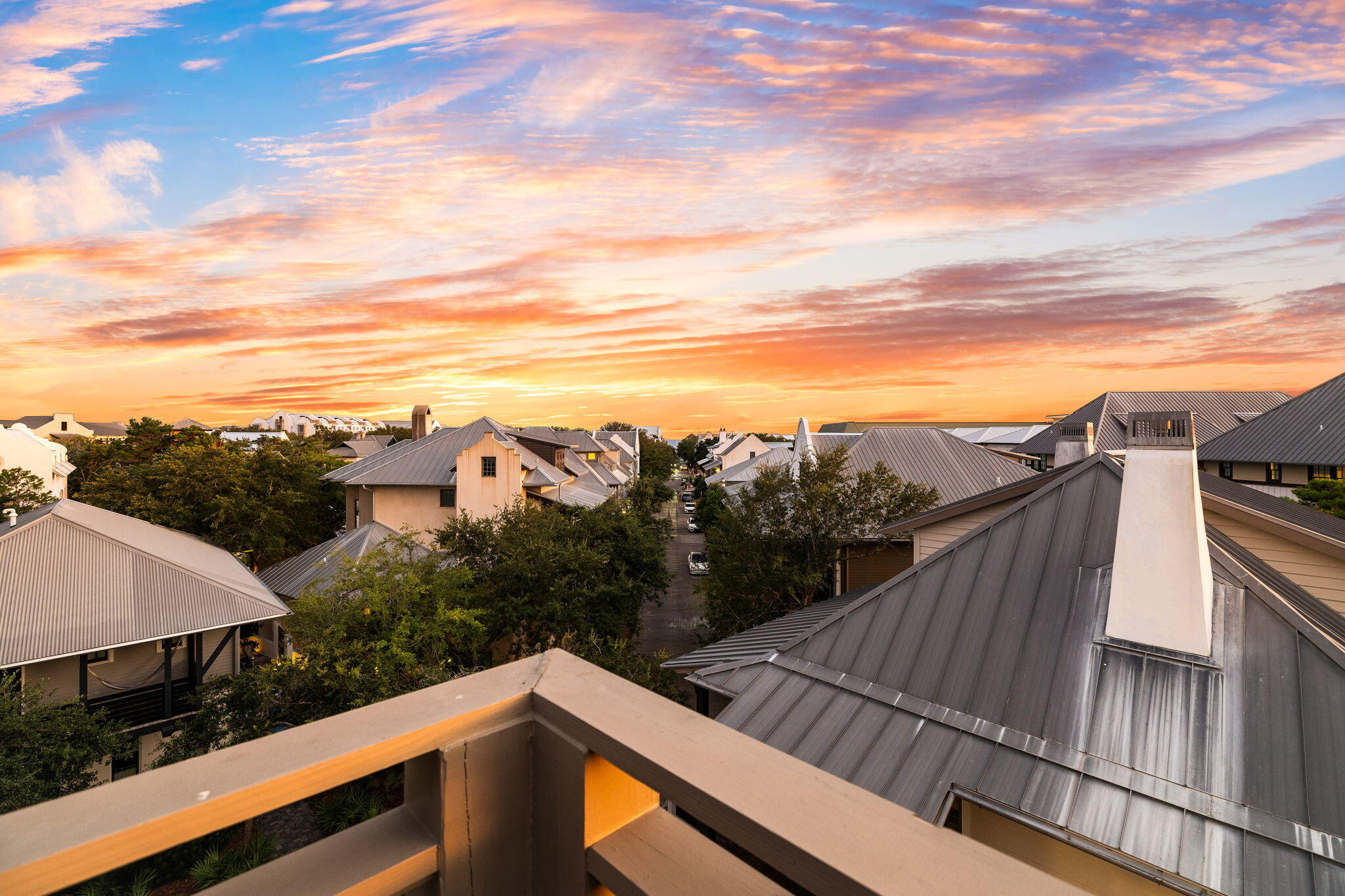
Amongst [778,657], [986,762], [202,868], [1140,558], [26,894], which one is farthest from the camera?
[202,868]

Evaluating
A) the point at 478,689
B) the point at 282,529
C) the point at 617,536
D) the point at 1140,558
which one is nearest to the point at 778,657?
the point at 1140,558

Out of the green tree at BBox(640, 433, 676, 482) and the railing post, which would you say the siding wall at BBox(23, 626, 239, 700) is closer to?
the railing post

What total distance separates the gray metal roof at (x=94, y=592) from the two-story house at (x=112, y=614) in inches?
0.8

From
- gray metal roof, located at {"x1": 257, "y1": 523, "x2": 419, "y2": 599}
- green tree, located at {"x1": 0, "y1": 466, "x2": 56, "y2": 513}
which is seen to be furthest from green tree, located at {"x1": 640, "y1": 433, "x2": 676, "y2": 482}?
gray metal roof, located at {"x1": 257, "y1": 523, "x2": 419, "y2": 599}

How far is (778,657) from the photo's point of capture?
8.20 metres

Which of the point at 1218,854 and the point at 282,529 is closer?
the point at 1218,854

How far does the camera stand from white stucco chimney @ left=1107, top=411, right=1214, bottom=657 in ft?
19.0

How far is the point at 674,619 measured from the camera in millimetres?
24406

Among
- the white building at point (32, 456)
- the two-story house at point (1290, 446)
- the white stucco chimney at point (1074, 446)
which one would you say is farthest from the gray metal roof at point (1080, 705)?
the white building at point (32, 456)

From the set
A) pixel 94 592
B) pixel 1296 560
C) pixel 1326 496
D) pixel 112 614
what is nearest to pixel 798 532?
pixel 1296 560

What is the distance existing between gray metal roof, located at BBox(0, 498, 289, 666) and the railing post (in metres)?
15.8

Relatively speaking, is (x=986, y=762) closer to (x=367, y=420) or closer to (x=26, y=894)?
(x=26, y=894)

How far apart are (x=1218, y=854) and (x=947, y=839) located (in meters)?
5.63

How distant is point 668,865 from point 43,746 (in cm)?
1384
